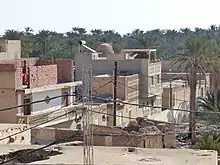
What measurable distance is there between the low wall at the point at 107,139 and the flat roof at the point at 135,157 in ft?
19.4

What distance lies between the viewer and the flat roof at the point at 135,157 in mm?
11352

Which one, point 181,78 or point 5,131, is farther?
point 181,78

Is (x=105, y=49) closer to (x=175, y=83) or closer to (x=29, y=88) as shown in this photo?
(x=175, y=83)

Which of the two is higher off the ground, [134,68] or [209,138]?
[134,68]

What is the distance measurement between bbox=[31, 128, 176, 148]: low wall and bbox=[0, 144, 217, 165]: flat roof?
19.4 feet

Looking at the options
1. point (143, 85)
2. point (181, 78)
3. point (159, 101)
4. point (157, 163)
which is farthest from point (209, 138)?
point (181, 78)

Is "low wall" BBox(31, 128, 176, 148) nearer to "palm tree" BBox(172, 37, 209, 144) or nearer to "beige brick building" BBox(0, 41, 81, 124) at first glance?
"beige brick building" BBox(0, 41, 81, 124)

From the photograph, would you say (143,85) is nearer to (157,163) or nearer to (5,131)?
(5,131)

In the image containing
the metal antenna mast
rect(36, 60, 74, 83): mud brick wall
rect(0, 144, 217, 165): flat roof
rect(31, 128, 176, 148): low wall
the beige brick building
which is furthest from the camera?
rect(36, 60, 74, 83): mud brick wall

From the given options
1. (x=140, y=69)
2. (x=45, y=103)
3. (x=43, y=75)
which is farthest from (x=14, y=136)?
(x=140, y=69)

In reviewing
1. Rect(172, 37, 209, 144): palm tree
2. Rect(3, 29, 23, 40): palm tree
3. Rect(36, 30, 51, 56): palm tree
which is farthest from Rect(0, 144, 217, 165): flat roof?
Rect(36, 30, 51, 56): palm tree

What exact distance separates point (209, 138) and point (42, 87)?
9.74 meters

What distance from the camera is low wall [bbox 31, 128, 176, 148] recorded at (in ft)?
65.5

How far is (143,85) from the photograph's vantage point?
38.9 metres
